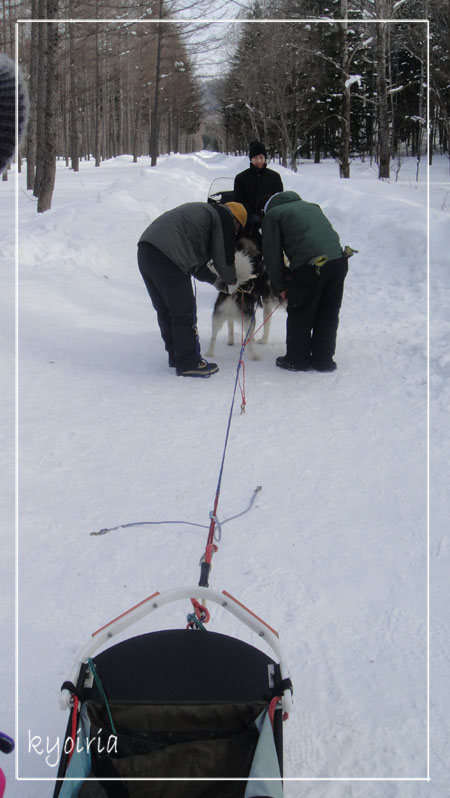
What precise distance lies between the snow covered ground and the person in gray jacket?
13.2 inches

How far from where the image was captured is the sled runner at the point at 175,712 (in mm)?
1818

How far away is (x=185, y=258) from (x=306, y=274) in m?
1.06

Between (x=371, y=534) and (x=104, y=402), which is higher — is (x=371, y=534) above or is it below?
below

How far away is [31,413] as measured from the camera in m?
5.00

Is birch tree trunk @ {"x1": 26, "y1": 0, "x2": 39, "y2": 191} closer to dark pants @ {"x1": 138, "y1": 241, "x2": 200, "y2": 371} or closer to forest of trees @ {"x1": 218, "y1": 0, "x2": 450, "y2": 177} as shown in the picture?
forest of trees @ {"x1": 218, "y1": 0, "x2": 450, "y2": 177}

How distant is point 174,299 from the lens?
224 inches

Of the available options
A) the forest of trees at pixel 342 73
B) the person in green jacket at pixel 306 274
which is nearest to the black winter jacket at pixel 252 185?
the person in green jacket at pixel 306 274

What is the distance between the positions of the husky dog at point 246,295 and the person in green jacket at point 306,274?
240 millimetres

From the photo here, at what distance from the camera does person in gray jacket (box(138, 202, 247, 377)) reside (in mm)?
5594

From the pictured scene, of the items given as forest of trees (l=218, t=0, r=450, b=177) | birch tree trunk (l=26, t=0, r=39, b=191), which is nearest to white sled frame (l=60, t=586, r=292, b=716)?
forest of trees (l=218, t=0, r=450, b=177)

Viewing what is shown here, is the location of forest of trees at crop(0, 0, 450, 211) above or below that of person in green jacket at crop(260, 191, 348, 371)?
above

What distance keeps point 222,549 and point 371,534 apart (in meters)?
0.77

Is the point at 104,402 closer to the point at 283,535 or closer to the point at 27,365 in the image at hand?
the point at 27,365

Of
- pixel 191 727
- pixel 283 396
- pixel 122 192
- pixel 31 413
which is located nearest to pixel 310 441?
pixel 283 396
